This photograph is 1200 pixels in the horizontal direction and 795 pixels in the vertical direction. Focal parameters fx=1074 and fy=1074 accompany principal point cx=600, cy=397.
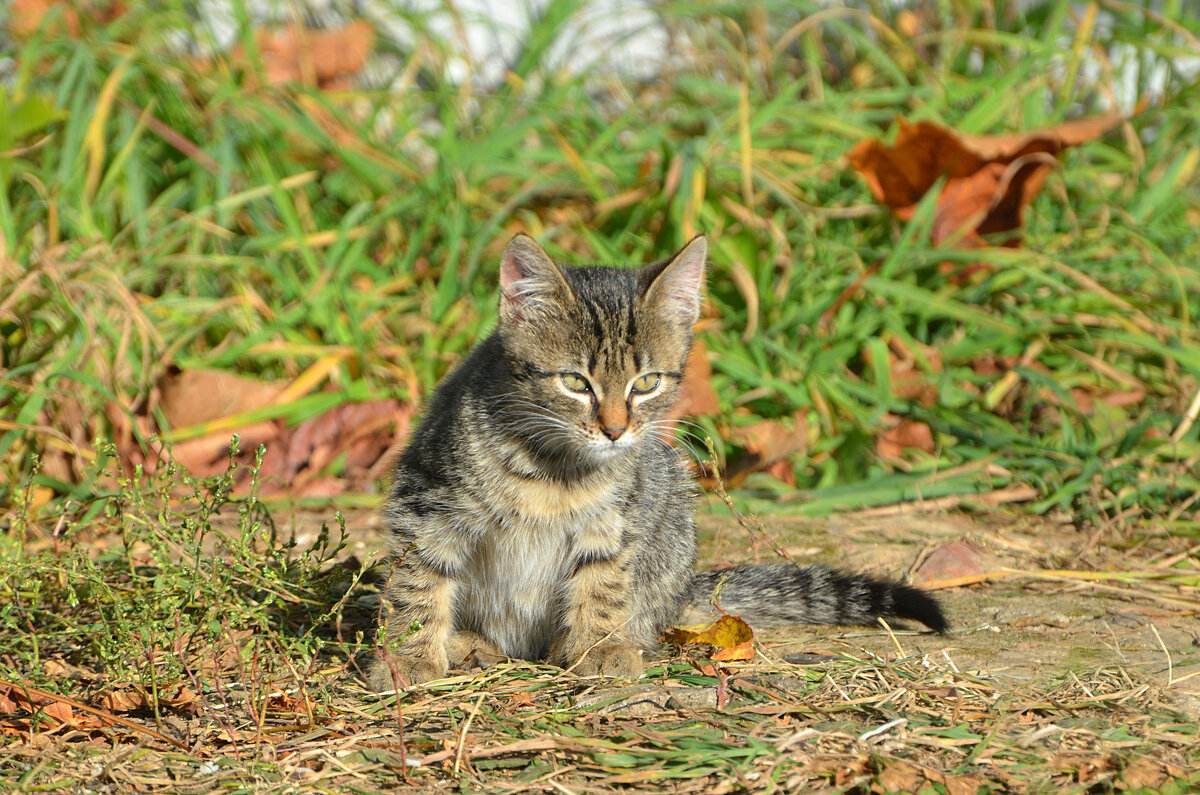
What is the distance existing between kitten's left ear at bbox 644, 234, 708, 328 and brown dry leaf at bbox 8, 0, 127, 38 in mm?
4014

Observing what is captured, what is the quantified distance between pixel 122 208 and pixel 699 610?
3.71 metres

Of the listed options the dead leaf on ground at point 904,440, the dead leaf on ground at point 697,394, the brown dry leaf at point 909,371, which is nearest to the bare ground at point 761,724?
the dead leaf on ground at point 904,440

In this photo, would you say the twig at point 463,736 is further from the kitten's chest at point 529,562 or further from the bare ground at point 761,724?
the kitten's chest at point 529,562

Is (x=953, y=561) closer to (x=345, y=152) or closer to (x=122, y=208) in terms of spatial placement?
(x=345, y=152)

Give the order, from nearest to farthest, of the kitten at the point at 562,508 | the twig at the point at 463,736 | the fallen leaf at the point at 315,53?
the twig at the point at 463,736
the kitten at the point at 562,508
the fallen leaf at the point at 315,53

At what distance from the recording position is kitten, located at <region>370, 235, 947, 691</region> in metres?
3.01

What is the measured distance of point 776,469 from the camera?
4.77 metres

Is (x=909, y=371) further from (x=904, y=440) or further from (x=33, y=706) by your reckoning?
(x=33, y=706)

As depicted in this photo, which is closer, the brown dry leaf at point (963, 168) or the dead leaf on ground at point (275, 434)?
the dead leaf on ground at point (275, 434)

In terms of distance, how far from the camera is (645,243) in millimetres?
5387

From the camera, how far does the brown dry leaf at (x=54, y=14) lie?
18.4 feet

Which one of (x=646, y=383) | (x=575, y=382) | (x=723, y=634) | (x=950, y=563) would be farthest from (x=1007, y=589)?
(x=575, y=382)

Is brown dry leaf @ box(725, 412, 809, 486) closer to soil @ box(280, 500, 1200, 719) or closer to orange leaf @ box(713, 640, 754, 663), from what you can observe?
soil @ box(280, 500, 1200, 719)

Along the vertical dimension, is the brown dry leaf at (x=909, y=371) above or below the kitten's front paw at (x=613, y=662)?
above
